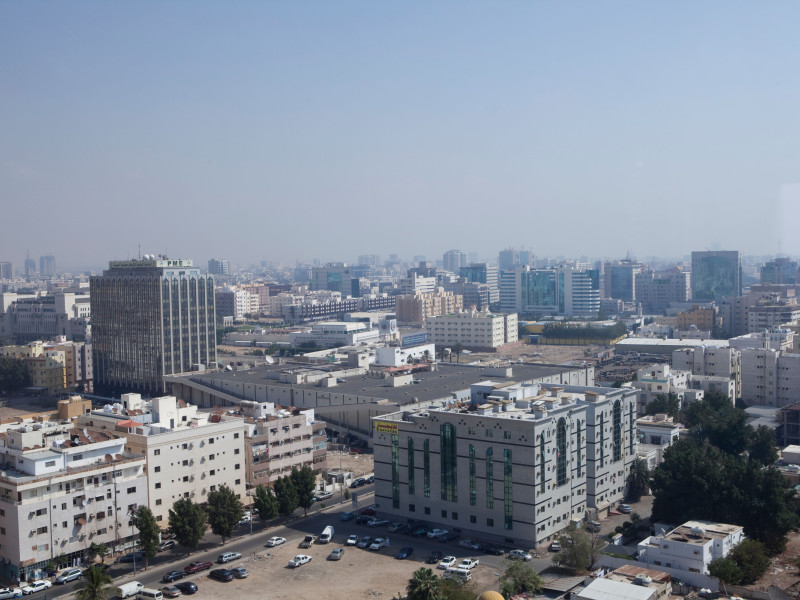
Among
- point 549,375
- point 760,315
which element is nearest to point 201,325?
point 549,375

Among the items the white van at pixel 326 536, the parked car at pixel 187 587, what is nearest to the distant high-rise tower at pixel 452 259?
the white van at pixel 326 536

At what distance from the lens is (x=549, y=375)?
78.6ft

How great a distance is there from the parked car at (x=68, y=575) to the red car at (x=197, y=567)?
1551 mm

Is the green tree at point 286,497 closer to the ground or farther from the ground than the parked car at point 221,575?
farther from the ground

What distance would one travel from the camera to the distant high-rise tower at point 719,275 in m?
60.5

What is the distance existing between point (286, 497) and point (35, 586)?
4067 millimetres

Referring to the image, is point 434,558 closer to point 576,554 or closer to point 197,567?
point 576,554

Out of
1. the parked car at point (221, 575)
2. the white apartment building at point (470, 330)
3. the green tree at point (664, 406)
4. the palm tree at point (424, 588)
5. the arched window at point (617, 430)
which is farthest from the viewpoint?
the white apartment building at point (470, 330)

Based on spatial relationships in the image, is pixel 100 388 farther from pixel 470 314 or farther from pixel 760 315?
pixel 760 315

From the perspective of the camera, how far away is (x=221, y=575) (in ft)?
38.0

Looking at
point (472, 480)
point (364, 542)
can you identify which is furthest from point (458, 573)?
point (364, 542)

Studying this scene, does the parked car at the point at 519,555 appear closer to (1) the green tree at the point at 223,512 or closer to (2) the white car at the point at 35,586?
(1) the green tree at the point at 223,512

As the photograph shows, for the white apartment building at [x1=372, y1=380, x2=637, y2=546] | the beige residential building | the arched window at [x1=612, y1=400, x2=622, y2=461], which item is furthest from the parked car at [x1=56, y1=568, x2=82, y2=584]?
the beige residential building

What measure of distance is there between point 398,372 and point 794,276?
135 ft
